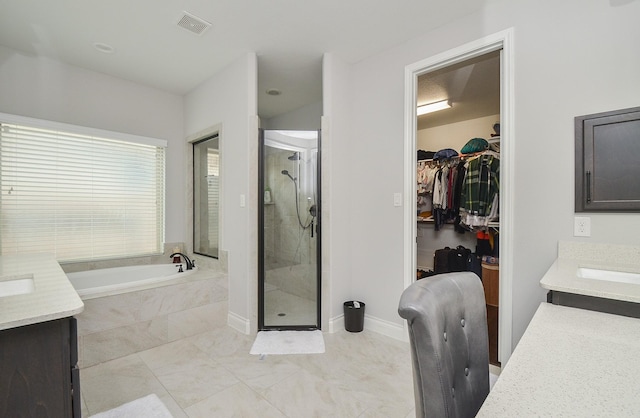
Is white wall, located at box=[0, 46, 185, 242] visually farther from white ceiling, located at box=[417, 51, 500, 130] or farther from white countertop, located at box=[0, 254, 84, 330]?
white ceiling, located at box=[417, 51, 500, 130]

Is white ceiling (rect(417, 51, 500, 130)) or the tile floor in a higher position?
white ceiling (rect(417, 51, 500, 130))

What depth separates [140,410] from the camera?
172 centimetres

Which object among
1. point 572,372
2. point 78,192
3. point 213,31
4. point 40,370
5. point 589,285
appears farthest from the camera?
point 78,192

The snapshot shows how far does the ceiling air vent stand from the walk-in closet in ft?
6.67

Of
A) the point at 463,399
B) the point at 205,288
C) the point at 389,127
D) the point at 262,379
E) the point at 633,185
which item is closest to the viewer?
the point at 463,399

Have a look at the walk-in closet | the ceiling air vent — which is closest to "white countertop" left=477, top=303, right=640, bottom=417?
the walk-in closet

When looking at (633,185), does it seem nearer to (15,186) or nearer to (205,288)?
(205,288)

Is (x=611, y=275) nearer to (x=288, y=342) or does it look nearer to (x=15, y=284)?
(x=288, y=342)

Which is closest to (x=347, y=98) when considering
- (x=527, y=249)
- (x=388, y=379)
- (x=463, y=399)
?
(x=527, y=249)

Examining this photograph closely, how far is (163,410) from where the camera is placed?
5.63 feet

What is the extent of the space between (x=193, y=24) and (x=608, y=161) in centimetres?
292

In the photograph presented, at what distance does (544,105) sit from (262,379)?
254cm

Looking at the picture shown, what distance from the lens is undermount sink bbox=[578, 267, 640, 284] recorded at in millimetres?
1458

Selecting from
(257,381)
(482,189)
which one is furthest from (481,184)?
(257,381)
